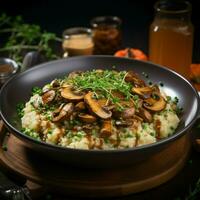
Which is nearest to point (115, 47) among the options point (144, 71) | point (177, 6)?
point (177, 6)

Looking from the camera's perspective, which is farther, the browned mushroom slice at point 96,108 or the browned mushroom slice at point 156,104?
the browned mushroom slice at point 156,104

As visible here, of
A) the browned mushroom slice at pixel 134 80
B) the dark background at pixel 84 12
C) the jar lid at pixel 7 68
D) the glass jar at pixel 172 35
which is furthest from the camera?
the dark background at pixel 84 12

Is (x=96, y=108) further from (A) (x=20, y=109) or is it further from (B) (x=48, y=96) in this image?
(A) (x=20, y=109)

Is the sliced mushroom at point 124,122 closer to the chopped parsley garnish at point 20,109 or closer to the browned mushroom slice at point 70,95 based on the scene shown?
the browned mushroom slice at point 70,95

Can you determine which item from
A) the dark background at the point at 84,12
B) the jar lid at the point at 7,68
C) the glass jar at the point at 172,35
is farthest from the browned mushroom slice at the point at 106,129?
the dark background at the point at 84,12

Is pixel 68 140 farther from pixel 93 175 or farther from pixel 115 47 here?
pixel 115 47
